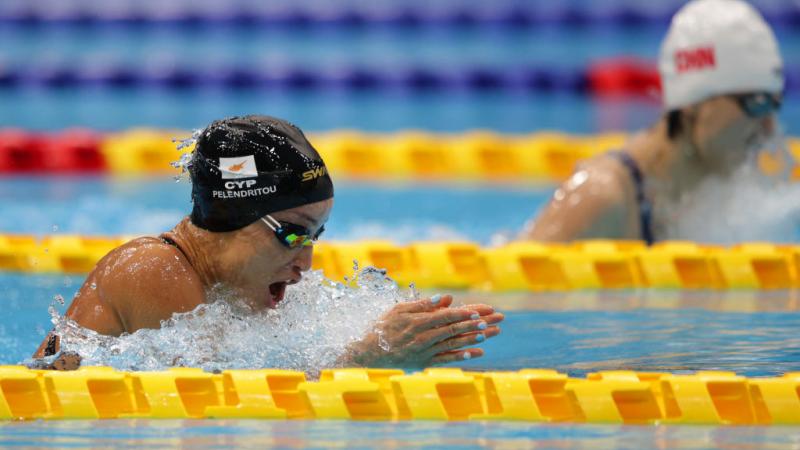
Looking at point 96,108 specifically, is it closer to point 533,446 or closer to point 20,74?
point 20,74

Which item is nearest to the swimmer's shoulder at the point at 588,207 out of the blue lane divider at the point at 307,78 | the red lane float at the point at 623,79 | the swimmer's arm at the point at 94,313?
the swimmer's arm at the point at 94,313

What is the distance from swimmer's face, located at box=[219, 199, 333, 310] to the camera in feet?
10.6

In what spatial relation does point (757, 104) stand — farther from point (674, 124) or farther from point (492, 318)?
point (492, 318)

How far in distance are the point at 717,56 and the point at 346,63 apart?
6584 mm

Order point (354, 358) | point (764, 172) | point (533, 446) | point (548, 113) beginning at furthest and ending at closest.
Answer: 1. point (548, 113)
2. point (764, 172)
3. point (354, 358)
4. point (533, 446)

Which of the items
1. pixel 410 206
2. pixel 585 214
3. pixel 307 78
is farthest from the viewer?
pixel 307 78

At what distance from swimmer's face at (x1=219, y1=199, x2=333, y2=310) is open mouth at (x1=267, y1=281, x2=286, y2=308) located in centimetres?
7

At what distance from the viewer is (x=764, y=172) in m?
5.11

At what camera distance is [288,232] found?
3217 mm

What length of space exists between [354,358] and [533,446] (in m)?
0.67

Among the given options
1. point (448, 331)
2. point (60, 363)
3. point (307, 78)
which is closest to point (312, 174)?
point (448, 331)

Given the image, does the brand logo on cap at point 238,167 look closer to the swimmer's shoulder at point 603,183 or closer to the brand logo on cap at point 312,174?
the brand logo on cap at point 312,174

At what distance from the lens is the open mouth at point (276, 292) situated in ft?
11.0

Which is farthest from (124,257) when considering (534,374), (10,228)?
(10,228)
